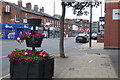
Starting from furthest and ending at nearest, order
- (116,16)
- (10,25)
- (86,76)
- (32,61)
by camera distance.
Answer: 1. (10,25)
2. (116,16)
3. (86,76)
4. (32,61)

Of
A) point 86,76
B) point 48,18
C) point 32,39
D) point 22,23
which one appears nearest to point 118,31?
point 86,76

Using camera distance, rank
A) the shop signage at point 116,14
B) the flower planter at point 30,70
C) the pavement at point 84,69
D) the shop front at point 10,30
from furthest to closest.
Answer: the shop front at point 10,30
the shop signage at point 116,14
the pavement at point 84,69
the flower planter at point 30,70

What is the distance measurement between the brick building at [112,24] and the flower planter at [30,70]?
1487 cm

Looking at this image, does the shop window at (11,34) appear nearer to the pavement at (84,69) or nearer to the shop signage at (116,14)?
the shop signage at (116,14)

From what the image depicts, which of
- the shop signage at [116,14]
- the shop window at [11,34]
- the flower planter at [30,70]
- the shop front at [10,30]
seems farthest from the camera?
the shop window at [11,34]

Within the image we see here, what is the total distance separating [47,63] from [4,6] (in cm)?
4140

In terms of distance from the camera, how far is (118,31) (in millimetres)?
19375

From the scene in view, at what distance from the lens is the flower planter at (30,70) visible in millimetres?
5480

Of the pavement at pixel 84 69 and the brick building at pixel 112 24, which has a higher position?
the brick building at pixel 112 24

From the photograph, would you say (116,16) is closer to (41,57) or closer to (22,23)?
(41,57)

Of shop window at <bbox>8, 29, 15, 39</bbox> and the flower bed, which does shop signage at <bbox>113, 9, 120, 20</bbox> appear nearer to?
the flower bed

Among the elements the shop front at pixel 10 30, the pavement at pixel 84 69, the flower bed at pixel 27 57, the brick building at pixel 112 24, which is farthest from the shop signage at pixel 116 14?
the shop front at pixel 10 30

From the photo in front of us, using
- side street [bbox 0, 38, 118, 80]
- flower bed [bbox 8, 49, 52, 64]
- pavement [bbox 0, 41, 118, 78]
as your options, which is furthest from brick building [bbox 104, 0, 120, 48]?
flower bed [bbox 8, 49, 52, 64]

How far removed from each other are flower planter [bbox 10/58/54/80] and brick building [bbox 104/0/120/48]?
1487 cm
